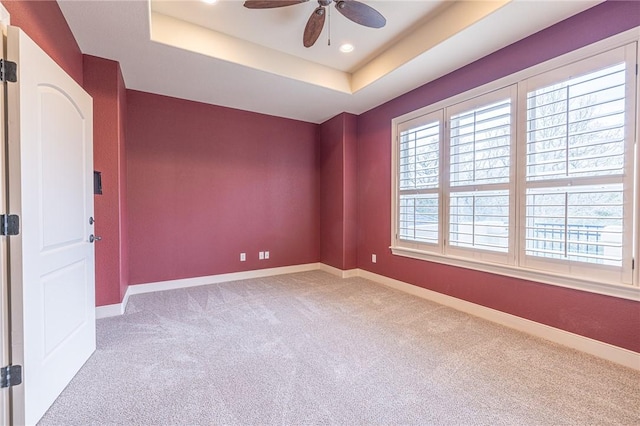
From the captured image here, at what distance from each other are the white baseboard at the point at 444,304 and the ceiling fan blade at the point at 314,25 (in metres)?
3.12

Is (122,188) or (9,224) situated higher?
(122,188)

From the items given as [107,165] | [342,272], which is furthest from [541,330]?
[107,165]

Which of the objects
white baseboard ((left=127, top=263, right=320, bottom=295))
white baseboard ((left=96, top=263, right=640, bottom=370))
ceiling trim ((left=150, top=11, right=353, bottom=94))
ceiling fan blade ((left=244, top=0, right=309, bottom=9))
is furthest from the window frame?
white baseboard ((left=127, top=263, right=320, bottom=295))

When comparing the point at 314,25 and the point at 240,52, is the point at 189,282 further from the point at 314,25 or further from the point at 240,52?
the point at 314,25

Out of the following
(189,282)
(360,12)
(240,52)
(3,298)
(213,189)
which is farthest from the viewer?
(213,189)

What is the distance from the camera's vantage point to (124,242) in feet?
10.8

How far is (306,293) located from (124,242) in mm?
2320

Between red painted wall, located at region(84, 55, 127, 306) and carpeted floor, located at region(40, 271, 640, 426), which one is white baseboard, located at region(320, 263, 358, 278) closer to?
carpeted floor, located at region(40, 271, 640, 426)

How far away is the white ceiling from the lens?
2.27m

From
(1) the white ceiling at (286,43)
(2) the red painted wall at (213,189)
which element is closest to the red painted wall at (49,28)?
(1) the white ceiling at (286,43)

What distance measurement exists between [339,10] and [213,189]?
2927 mm

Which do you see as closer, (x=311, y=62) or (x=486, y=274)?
(x=486, y=274)

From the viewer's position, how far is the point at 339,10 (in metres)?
2.26

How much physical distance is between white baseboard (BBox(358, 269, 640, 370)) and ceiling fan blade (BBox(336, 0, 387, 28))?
2951 mm
